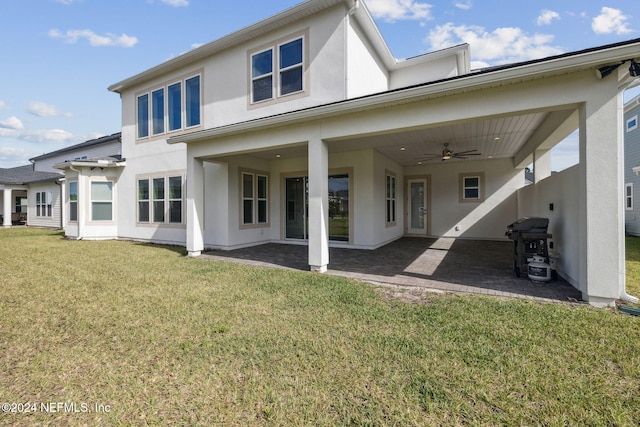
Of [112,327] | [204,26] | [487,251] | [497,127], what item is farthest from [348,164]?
[112,327]

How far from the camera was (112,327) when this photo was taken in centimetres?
346

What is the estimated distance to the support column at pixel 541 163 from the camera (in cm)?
782

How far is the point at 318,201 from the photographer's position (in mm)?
5883

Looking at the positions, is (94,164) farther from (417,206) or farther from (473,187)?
(473,187)

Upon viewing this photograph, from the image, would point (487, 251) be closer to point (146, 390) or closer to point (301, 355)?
point (301, 355)

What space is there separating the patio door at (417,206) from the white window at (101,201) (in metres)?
13.0

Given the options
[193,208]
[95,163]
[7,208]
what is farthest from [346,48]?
[7,208]

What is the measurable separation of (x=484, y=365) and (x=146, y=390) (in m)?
2.96

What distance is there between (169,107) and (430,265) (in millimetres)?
10487

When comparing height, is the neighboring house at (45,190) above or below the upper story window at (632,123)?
below

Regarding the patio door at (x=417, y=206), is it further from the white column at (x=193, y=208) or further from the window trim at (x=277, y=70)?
the white column at (x=193, y=208)

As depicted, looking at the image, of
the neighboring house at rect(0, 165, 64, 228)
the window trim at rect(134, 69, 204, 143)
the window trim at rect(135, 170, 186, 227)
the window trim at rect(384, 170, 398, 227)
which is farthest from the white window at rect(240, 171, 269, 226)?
the neighboring house at rect(0, 165, 64, 228)

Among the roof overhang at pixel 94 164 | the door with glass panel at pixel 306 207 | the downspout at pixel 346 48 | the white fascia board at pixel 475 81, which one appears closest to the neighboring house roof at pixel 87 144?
the roof overhang at pixel 94 164

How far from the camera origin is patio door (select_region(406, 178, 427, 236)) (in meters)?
12.4
